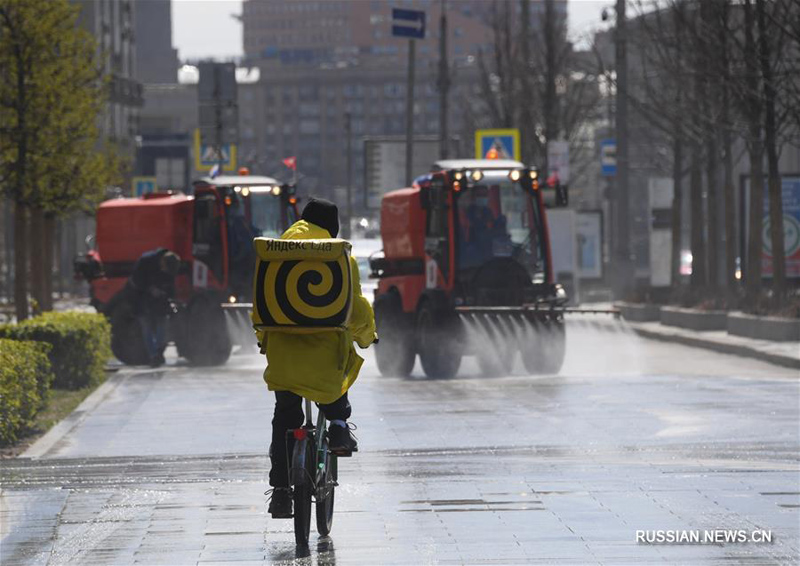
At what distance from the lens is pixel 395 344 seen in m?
24.5

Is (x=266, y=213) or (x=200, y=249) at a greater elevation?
(x=266, y=213)

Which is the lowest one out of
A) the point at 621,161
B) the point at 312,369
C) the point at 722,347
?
the point at 722,347

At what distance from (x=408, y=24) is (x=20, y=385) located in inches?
1110

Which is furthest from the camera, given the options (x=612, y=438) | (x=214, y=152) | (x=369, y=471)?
(x=214, y=152)

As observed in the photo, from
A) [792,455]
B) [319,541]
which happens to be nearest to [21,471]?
[319,541]

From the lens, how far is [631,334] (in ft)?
85.9

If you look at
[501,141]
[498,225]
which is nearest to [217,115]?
[498,225]

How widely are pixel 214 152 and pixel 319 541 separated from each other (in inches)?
985

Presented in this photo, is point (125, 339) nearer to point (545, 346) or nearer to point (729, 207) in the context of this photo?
point (545, 346)

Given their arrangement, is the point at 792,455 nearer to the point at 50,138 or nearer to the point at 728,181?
the point at 50,138

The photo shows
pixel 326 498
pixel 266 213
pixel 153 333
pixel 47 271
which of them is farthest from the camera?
pixel 47 271

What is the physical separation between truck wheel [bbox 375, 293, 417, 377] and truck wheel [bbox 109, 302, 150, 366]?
4495 millimetres

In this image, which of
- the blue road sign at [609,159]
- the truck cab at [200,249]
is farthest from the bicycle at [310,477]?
the blue road sign at [609,159]

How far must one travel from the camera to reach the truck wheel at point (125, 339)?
27672 mm
